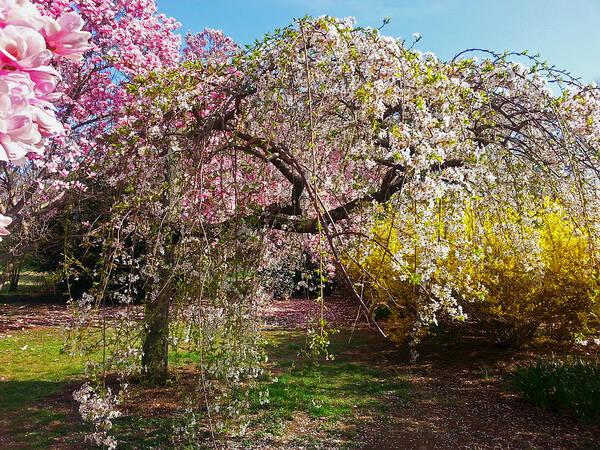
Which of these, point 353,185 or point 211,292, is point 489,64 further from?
point 211,292

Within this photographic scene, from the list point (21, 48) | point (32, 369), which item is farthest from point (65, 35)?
point (32, 369)

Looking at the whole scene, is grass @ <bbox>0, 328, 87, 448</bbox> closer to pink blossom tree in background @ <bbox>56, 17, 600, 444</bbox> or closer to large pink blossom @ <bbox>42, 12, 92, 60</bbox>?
pink blossom tree in background @ <bbox>56, 17, 600, 444</bbox>

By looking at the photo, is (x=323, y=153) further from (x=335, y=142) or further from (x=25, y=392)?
(x=25, y=392)

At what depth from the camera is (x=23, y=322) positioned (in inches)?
433

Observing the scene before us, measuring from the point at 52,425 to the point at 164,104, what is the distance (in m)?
4.07

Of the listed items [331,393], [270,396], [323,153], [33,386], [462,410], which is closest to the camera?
[323,153]

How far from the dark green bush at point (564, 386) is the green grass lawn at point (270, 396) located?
1555 millimetres

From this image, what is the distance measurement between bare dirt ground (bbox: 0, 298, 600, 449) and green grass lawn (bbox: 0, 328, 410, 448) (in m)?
0.21

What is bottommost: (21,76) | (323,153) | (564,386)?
(564,386)

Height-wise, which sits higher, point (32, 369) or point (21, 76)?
point (21, 76)

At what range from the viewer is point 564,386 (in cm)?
494

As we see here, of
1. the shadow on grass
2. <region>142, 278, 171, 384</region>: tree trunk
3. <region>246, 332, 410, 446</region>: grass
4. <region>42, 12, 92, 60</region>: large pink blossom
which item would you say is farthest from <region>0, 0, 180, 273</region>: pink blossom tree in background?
<region>42, 12, 92, 60</region>: large pink blossom

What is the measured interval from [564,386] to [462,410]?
1.22m

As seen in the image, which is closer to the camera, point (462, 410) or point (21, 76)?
point (21, 76)
